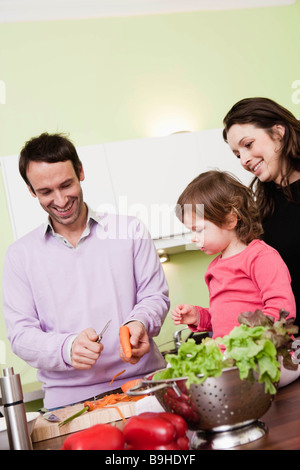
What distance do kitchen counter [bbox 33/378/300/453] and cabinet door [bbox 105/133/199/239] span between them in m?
2.04

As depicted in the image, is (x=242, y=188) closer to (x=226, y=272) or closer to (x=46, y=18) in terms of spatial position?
(x=226, y=272)

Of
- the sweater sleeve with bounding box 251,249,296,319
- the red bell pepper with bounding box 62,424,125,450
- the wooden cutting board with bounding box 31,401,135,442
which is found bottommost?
the wooden cutting board with bounding box 31,401,135,442

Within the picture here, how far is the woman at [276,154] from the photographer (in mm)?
1812

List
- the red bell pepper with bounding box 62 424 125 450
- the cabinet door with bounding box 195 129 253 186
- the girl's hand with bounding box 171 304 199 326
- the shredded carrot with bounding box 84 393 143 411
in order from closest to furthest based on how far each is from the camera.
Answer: the red bell pepper with bounding box 62 424 125 450 → the shredded carrot with bounding box 84 393 143 411 → the girl's hand with bounding box 171 304 199 326 → the cabinet door with bounding box 195 129 253 186

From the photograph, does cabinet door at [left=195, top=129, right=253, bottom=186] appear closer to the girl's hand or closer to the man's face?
the man's face

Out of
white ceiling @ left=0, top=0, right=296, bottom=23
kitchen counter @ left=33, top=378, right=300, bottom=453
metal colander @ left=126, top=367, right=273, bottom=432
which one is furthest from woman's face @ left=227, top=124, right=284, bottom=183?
white ceiling @ left=0, top=0, right=296, bottom=23

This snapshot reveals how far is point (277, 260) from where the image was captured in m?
1.47

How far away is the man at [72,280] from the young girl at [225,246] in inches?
10.5

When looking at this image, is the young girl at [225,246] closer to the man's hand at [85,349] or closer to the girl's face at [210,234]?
the girl's face at [210,234]

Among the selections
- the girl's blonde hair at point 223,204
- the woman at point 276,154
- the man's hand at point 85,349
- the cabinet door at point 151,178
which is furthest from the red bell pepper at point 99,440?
the cabinet door at point 151,178

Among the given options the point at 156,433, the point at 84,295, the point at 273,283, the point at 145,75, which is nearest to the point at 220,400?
the point at 156,433

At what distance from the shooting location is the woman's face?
1.81 m

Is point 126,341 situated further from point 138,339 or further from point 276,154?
point 276,154

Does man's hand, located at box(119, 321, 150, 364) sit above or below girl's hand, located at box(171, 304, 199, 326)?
below
